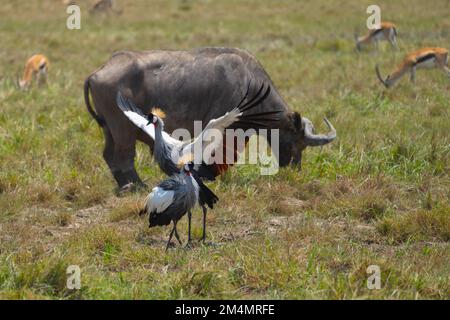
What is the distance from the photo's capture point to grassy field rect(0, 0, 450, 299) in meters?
6.01

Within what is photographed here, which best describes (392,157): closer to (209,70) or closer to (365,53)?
(209,70)

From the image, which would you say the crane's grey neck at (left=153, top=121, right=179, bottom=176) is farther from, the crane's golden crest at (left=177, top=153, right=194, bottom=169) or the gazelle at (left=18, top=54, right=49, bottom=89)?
the gazelle at (left=18, top=54, right=49, bottom=89)

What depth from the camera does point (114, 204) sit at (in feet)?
28.3

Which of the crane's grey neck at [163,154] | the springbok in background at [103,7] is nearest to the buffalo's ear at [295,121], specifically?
the crane's grey neck at [163,154]

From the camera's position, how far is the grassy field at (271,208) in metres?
6.01

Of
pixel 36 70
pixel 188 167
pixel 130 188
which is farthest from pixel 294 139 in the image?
pixel 36 70

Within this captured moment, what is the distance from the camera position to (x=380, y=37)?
1891 cm

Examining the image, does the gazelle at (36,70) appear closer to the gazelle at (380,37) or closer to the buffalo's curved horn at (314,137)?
the buffalo's curved horn at (314,137)

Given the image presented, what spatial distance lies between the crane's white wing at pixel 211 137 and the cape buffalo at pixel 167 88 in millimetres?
1932

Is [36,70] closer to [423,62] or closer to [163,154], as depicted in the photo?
[423,62]

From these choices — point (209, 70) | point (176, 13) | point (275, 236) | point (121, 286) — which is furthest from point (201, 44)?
point (121, 286)

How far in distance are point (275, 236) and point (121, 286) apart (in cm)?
197

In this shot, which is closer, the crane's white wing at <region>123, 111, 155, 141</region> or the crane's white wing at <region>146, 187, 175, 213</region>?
the crane's white wing at <region>146, 187, 175, 213</region>

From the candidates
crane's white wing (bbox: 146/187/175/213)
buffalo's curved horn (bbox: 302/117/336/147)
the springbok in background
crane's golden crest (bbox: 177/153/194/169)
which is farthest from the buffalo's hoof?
the springbok in background
